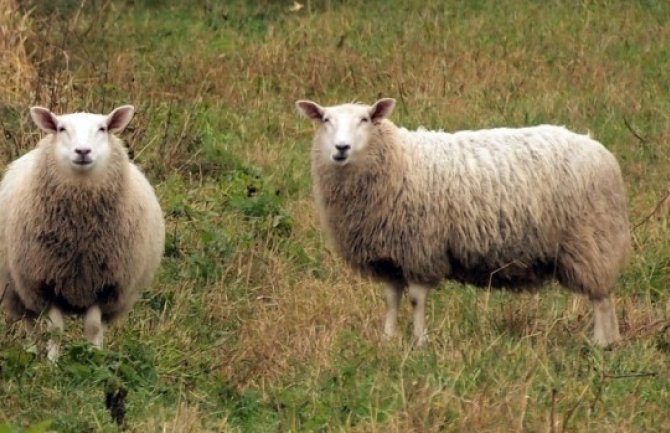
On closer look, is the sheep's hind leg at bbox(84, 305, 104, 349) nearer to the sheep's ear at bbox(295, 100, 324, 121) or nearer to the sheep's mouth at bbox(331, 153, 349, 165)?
the sheep's mouth at bbox(331, 153, 349, 165)

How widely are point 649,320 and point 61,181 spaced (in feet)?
9.98

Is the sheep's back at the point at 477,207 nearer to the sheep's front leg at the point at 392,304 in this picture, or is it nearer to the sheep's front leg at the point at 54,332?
the sheep's front leg at the point at 392,304

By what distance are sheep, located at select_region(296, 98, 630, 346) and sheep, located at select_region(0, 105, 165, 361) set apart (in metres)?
1.07

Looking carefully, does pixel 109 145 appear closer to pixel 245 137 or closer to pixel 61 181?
pixel 61 181

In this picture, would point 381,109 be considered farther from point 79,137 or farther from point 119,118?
point 79,137

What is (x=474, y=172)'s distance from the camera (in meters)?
8.22

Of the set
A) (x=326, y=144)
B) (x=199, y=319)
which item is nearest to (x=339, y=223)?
(x=326, y=144)

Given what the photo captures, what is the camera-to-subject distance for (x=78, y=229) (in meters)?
7.94

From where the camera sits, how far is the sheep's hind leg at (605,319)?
827 cm

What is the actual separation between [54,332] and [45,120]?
3.62ft

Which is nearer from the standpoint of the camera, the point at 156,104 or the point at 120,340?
the point at 120,340

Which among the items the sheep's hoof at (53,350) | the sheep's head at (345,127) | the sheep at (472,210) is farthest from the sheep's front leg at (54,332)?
the sheep's head at (345,127)

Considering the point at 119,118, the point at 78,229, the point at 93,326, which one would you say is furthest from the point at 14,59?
the point at 93,326

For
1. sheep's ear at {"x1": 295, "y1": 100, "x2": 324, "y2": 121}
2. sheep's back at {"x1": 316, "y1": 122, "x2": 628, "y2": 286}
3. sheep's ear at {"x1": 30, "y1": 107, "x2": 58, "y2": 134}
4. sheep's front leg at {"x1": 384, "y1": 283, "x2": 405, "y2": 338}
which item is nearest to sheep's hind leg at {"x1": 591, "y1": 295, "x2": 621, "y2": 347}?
sheep's back at {"x1": 316, "y1": 122, "x2": 628, "y2": 286}
